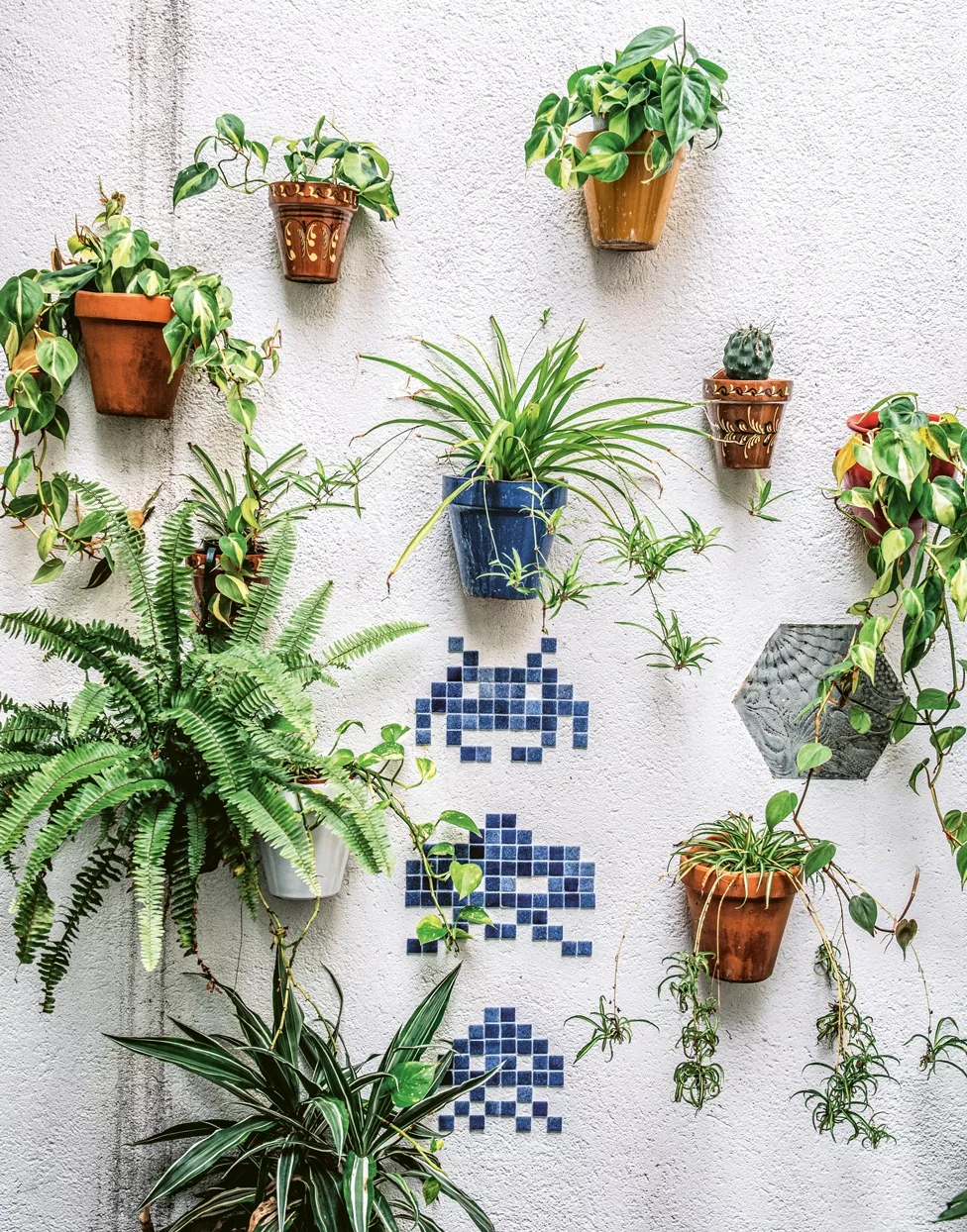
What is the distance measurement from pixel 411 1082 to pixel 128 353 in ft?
4.79

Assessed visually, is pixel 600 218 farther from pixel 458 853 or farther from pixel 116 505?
pixel 458 853

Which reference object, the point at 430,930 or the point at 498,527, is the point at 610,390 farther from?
the point at 430,930

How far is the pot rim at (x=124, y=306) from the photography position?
1859 mm

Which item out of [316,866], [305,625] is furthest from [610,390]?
[316,866]

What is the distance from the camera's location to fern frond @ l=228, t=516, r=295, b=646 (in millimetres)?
1863

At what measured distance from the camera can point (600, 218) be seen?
6.61 ft

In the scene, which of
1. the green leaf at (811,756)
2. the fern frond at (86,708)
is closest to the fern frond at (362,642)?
the fern frond at (86,708)

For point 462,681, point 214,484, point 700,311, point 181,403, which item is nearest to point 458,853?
point 462,681

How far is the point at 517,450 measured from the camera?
1.95 metres

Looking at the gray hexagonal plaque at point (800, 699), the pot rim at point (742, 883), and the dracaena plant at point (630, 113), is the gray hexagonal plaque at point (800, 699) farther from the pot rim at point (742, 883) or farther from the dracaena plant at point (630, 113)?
the dracaena plant at point (630, 113)

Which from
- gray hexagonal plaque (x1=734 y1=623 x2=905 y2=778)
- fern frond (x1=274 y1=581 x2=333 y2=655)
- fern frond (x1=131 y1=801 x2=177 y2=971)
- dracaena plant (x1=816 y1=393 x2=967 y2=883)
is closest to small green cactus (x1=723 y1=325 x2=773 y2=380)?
dracaena plant (x1=816 y1=393 x2=967 y2=883)

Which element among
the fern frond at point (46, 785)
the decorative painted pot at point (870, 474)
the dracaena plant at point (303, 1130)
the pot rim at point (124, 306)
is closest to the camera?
the fern frond at point (46, 785)

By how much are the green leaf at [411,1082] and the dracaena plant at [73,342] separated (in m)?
1.10

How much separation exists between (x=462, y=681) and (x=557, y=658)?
21cm
